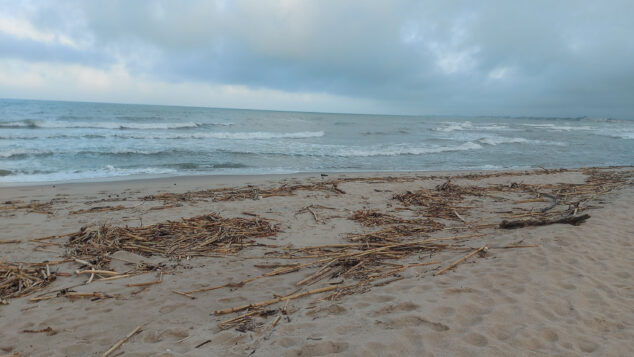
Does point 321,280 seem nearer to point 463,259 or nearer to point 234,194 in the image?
point 463,259

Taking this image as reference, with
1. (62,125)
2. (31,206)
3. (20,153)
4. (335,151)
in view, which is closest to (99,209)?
(31,206)

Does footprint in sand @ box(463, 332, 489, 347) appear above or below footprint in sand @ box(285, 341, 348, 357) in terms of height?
above

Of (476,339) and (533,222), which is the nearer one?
(476,339)

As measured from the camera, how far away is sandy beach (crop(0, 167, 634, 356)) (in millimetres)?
2328

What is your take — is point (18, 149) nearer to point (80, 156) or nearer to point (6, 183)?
point (80, 156)

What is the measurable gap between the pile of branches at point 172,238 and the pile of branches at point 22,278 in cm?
46

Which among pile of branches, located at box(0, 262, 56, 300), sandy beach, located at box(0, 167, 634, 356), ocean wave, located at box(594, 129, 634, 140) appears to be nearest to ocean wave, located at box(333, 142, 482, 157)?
sandy beach, located at box(0, 167, 634, 356)

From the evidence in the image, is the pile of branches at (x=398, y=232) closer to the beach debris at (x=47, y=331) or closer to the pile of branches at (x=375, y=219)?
the pile of branches at (x=375, y=219)

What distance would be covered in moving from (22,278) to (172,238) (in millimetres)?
1687

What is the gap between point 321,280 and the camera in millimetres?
3514

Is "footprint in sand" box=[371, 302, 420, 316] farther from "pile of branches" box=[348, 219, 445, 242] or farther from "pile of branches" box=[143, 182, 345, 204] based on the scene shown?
"pile of branches" box=[143, 182, 345, 204]

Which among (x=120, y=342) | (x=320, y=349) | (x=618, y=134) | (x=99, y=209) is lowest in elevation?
(x=99, y=209)

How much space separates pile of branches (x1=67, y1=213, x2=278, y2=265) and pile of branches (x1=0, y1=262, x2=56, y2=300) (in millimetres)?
460

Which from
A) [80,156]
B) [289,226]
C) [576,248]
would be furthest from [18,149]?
[576,248]
